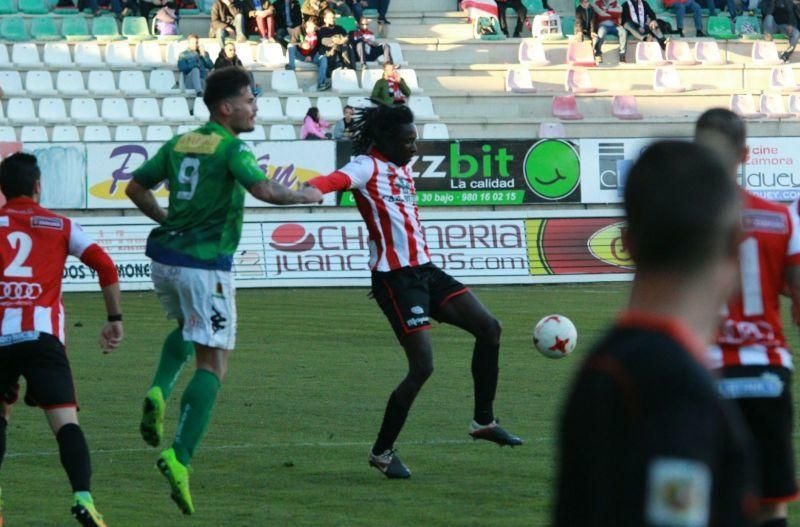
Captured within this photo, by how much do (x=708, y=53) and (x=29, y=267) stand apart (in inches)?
1092

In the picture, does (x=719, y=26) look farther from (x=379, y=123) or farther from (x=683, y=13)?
(x=379, y=123)

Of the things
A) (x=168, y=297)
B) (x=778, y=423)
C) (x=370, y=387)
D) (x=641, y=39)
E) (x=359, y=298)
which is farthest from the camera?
(x=641, y=39)

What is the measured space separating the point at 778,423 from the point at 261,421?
5.86m

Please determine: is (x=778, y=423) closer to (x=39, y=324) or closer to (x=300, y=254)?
(x=39, y=324)

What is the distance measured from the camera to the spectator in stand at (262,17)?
3038 centimetres

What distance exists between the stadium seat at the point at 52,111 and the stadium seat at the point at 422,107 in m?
6.67

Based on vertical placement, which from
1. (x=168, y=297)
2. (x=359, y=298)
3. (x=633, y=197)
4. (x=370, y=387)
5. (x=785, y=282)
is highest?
(x=633, y=197)

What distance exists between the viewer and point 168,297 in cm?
734

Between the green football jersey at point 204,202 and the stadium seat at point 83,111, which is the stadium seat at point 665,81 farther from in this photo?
the green football jersey at point 204,202

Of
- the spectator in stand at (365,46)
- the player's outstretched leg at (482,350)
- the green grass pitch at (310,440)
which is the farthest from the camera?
the spectator in stand at (365,46)

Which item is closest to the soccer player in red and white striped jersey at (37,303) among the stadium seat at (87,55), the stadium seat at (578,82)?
the stadium seat at (87,55)

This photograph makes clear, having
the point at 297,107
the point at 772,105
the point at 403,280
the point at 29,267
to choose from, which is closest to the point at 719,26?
the point at 772,105

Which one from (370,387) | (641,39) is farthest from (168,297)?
(641,39)

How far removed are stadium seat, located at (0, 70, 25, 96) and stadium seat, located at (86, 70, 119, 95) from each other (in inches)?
52.4
